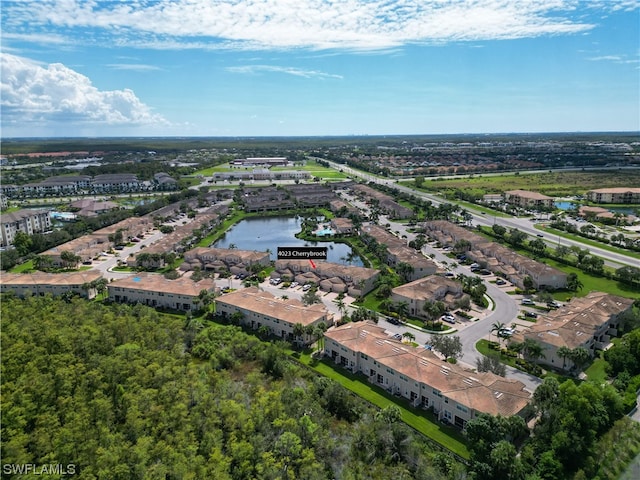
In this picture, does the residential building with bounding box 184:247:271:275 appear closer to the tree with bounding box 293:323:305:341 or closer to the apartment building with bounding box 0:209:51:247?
the tree with bounding box 293:323:305:341

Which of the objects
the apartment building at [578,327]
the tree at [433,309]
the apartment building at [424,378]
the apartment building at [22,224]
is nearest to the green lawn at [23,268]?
the apartment building at [22,224]

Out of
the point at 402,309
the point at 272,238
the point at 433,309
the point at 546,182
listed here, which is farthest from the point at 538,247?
the point at 546,182

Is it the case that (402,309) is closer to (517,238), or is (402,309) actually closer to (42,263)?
(517,238)

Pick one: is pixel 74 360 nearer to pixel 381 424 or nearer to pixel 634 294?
pixel 381 424

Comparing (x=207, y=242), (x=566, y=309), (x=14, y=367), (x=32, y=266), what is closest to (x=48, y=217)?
(x=32, y=266)

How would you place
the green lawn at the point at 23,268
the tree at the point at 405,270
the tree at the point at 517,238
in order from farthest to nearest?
1. the tree at the point at 517,238
2. the green lawn at the point at 23,268
3. the tree at the point at 405,270

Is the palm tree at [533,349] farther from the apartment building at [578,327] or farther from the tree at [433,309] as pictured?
the tree at [433,309]
